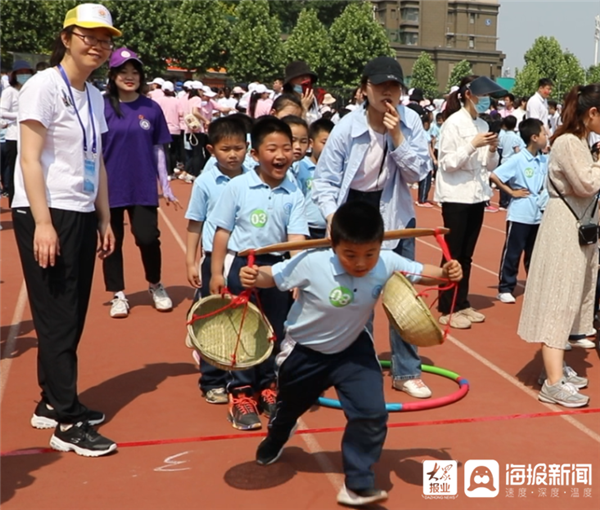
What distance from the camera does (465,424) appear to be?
204 inches

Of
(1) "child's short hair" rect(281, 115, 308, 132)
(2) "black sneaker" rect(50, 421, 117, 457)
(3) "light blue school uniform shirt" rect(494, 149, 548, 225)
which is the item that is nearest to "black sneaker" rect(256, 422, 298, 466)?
(2) "black sneaker" rect(50, 421, 117, 457)

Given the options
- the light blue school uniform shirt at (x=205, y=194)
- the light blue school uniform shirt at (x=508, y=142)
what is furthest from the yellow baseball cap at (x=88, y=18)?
the light blue school uniform shirt at (x=508, y=142)

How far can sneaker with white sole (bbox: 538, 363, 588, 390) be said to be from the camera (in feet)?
19.3

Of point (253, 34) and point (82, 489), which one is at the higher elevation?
point (253, 34)

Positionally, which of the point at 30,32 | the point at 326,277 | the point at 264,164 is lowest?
the point at 326,277

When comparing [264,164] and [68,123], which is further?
[264,164]

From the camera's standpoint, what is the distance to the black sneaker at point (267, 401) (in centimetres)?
527

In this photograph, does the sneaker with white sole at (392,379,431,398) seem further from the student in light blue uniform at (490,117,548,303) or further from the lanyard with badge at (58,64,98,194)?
the student in light blue uniform at (490,117,548,303)

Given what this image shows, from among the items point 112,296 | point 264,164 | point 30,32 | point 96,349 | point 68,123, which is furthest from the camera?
point 30,32

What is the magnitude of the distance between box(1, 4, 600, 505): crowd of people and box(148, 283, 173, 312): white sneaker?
0.36 meters

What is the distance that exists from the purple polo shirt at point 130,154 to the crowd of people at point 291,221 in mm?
13

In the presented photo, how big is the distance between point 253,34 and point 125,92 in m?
52.6

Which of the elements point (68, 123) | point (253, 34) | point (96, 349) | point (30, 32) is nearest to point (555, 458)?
point (68, 123)

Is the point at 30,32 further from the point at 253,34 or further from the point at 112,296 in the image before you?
the point at 112,296
